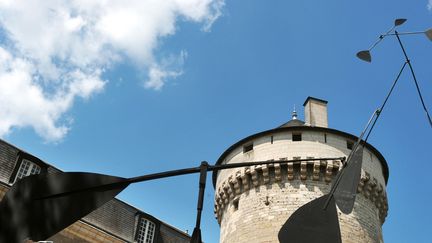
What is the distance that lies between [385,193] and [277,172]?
399 centimetres

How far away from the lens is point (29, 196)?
2803mm

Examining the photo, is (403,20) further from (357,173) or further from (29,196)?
(29,196)

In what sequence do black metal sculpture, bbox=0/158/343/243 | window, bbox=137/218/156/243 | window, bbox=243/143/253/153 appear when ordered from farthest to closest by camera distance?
window, bbox=137/218/156/243, window, bbox=243/143/253/153, black metal sculpture, bbox=0/158/343/243

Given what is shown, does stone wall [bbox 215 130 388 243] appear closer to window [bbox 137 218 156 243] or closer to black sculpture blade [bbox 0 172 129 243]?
window [bbox 137 218 156 243]

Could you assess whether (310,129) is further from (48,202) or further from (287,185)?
(48,202)

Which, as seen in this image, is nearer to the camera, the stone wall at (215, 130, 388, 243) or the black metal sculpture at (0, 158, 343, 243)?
the black metal sculpture at (0, 158, 343, 243)

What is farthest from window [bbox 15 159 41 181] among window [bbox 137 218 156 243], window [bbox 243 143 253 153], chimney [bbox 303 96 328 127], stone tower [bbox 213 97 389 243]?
chimney [bbox 303 96 328 127]

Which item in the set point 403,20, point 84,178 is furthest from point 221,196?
point 84,178

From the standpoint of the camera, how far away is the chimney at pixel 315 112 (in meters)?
17.0

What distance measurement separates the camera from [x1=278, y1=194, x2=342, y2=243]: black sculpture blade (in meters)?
3.12

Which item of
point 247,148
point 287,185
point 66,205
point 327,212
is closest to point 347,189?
point 327,212

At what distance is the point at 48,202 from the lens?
2.82 meters

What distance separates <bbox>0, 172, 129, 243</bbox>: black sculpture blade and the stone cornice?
11.6 meters

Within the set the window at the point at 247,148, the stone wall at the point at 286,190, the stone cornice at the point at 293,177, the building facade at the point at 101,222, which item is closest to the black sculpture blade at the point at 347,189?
the stone wall at the point at 286,190
